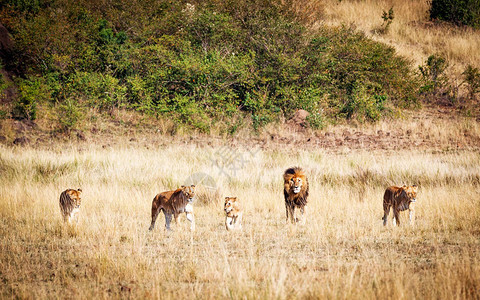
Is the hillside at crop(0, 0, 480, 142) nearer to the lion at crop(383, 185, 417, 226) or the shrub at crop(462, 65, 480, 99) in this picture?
the shrub at crop(462, 65, 480, 99)

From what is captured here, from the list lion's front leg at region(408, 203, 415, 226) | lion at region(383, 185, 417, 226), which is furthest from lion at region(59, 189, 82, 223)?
lion's front leg at region(408, 203, 415, 226)

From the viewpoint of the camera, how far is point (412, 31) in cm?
3316

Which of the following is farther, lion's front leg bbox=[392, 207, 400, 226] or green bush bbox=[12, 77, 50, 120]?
green bush bbox=[12, 77, 50, 120]

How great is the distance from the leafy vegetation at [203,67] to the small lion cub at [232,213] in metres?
11.5

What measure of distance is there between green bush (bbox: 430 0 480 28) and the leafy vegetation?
11.7 m

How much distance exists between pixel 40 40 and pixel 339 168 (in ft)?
50.8

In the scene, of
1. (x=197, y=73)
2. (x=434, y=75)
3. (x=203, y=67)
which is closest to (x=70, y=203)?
(x=203, y=67)

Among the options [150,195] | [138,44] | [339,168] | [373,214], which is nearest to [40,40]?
[138,44]

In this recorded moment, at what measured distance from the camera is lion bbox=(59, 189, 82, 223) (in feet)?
29.2

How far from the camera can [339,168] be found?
14.0 metres

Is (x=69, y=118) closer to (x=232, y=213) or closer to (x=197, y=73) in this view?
(x=197, y=73)

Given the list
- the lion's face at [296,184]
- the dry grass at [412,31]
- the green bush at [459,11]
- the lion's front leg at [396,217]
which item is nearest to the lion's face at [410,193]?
the lion's front leg at [396,217]

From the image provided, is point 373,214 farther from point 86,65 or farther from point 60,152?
point 86,65

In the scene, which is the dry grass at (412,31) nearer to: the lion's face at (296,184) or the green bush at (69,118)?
the green bush at (69,118)
